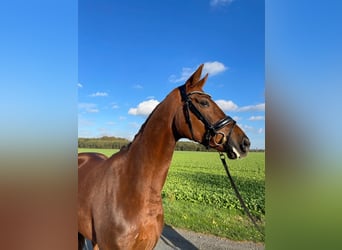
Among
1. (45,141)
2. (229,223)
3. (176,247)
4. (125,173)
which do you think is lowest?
(176,247)

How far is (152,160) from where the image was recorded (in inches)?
87.7

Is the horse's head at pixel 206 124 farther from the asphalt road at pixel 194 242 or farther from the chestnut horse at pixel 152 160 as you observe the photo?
the asphalt road at pixel 194 242

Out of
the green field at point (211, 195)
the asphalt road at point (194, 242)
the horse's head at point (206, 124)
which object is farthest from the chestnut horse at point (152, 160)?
the asphalt road at point (194, 242)

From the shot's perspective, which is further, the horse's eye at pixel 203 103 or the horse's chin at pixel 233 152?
the horse's eye at pixel 203 103

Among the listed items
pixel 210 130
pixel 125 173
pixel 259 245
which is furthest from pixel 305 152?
pixel 259 245

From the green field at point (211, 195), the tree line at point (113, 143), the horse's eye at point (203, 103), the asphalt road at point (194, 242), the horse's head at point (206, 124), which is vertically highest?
the horse's eye at point (203, 103)

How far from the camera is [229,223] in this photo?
4246 millimetres

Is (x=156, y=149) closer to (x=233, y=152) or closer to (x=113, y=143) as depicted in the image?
(x=233, y=152)

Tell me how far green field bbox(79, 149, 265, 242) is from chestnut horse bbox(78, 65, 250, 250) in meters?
1.69

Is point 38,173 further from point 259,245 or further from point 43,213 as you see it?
point 259,245

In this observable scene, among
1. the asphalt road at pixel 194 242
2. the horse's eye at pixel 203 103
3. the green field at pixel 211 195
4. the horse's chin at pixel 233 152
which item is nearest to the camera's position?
the horse's chin at pixel 233 152

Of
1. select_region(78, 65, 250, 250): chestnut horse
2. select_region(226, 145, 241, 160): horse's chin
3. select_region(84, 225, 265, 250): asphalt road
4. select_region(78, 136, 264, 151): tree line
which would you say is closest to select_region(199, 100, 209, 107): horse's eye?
select_region(78, 65, 250, 250): chestnut horse

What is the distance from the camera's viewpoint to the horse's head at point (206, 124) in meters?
2.02

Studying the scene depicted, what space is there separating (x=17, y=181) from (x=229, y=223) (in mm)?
3889
